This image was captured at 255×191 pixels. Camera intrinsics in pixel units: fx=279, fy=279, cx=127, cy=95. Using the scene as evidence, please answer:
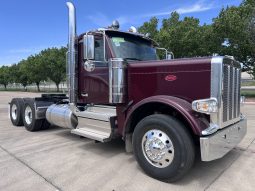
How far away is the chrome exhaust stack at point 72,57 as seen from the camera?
603cm

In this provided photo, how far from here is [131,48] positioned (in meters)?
5.54

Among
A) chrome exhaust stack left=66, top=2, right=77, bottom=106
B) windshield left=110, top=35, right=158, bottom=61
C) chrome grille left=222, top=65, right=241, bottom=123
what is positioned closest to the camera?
chrome grille left=222, top=65, right=241, bottom=123

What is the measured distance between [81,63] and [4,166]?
101 inches

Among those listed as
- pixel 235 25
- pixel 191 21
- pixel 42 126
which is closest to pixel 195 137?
pixel 42 126

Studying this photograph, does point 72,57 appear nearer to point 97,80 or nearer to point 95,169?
point 97,80

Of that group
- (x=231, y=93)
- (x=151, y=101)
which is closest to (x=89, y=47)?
(x=151, y=101)

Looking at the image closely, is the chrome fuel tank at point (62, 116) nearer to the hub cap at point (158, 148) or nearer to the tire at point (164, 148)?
the tire at point (164, 148)

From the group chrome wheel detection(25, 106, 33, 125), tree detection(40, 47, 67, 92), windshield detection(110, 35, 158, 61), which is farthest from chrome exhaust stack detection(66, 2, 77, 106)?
tree detection(40, 47, 67, 92)

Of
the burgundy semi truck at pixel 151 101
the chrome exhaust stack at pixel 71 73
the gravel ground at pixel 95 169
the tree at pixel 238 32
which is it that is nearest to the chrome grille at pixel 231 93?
the burgundy semi truck at pixel 151 101

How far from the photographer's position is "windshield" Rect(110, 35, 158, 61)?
5.34 meters

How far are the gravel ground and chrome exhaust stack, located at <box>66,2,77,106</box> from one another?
1220 mm

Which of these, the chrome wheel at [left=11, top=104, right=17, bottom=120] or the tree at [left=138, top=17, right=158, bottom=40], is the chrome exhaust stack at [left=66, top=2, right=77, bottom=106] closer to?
the chrome wheel at [left=11, top=104, right=17, bottom=120]

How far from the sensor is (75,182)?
4176 mm

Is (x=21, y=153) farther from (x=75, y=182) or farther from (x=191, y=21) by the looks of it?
Answer: (x=191, y=21)
